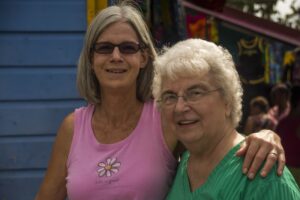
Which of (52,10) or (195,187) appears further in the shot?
(52,10)

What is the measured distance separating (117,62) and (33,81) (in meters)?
1.13

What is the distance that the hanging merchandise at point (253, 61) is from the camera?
8758 millimetres

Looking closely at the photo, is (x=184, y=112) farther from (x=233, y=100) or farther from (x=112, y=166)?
(x=112, y=166)

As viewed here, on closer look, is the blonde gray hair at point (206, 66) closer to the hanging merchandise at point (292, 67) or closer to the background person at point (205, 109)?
the background person at point (205, 109)

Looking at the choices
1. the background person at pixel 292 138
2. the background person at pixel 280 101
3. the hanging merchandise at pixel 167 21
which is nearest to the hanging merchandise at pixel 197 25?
the background person at pixel 280 101

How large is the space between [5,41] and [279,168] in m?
2.09

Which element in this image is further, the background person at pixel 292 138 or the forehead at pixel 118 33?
the background person at pixel 292 138

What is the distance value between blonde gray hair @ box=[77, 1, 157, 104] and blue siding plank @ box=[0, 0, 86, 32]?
80 centimetres

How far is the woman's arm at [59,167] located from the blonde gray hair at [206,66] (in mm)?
605

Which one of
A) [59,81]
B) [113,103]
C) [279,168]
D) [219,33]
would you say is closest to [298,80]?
[219,33]

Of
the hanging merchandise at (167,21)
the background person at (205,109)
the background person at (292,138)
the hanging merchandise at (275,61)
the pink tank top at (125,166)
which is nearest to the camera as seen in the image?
the background person at (205,109)

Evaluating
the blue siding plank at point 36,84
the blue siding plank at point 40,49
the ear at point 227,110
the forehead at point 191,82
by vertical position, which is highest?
the forehead at point 191,82

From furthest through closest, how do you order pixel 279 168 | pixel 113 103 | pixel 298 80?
pixel 298 80 < pixel 113 103 < pixel 279 168

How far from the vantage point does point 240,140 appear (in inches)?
87.7
